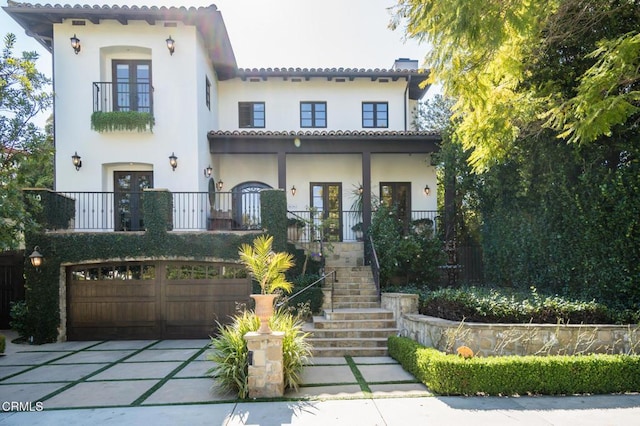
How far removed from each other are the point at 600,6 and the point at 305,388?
8.13m

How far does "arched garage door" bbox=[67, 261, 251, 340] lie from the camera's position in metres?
10.5

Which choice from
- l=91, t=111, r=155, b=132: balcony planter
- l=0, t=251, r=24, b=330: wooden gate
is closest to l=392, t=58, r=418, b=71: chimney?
l=91, t=111, r=155, b=132: balcony planter

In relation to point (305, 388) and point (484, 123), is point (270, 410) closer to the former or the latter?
point (305, 388)

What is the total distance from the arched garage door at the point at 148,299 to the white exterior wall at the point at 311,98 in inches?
254

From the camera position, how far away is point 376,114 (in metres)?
15.2

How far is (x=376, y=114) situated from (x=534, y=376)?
37.0 feet

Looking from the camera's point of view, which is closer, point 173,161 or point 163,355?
point 163,355

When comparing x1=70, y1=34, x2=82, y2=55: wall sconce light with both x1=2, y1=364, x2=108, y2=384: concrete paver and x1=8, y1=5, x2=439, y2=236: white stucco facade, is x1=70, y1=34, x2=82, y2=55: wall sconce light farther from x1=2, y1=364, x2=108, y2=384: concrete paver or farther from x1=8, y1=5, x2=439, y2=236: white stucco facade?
x1=2, y1=364, x2=108, y2=384: concrete paver

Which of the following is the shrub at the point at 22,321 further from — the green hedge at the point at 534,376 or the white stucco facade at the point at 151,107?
the green hedge at the point at 534,376

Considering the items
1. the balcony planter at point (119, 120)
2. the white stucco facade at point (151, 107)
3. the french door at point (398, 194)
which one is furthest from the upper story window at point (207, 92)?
the french door at point (398, 194)

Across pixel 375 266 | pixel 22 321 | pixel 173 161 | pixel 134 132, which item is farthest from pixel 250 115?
pixel 22 321

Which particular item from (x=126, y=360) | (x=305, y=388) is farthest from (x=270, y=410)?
(x=126, y=360)

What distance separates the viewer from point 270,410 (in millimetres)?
5406

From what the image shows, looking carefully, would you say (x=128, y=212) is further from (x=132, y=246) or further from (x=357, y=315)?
(x=357, y=315)
